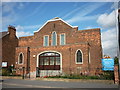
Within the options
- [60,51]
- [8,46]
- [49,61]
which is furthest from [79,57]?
[8,46]

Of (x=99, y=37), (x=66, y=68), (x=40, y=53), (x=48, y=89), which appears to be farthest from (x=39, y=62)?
(x=48, y=89)

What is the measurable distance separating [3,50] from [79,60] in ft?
52.6

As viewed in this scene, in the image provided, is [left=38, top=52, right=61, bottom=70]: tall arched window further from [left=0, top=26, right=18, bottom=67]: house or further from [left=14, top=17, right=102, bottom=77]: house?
[left=0, top=26, right=18, bottom=67]: house

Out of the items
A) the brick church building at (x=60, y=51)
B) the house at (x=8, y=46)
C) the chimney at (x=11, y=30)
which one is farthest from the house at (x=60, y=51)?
the chimney at (x=11, y=30)

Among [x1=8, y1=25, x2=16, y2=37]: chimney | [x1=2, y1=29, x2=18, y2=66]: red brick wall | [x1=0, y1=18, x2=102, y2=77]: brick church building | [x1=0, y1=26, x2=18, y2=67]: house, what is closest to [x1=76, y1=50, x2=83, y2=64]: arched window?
[x1=0, y1=18, x2=102, y2=77]: brick church building

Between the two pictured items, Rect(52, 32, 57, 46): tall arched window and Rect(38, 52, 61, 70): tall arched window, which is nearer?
Rect(38, 52, 61, 70): tall arched window

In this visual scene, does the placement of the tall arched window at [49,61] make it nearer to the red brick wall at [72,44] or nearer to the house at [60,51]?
the house at [60,51]

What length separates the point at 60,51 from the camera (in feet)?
77.1

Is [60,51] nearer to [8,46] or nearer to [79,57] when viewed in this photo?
[79,57]

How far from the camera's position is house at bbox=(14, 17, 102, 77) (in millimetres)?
22016

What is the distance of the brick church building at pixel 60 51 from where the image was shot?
22.0m

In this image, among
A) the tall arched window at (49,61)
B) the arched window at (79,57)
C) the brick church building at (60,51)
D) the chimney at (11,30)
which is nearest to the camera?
the brick church building at (60,51)

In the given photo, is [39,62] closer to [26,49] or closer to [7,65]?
[26,49]

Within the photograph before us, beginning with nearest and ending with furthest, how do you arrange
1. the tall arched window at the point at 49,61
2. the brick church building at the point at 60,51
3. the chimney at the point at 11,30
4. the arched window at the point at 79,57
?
the brick church building at the point at 60,51
the arched window at the point at 79,57
the tall arched window at the point at 49,61
the chimney at the point at 11,30
